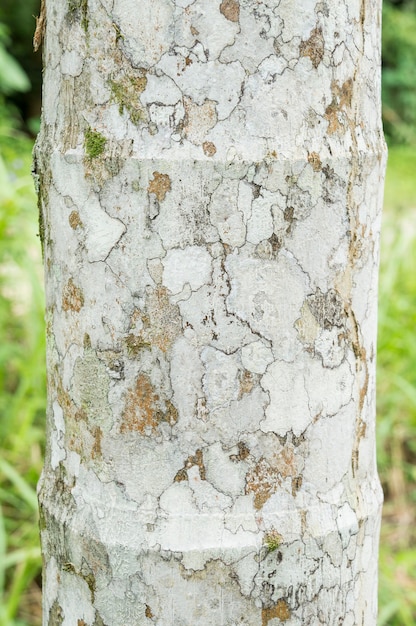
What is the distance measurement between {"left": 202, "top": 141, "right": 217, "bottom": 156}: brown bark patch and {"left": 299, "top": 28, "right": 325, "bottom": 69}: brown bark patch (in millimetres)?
143

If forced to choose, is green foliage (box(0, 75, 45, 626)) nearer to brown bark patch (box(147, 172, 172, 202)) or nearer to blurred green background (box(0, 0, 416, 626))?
blurred green background (box(0, 0, 416, 626))

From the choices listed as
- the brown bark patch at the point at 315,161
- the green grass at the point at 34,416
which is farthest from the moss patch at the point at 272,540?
the green grass at the point at 34,416

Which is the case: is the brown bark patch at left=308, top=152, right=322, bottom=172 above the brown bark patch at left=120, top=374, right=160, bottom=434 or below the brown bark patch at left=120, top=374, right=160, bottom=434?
above

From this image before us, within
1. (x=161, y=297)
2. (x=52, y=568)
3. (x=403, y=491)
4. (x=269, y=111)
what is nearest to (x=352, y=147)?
(x=269, y=111)

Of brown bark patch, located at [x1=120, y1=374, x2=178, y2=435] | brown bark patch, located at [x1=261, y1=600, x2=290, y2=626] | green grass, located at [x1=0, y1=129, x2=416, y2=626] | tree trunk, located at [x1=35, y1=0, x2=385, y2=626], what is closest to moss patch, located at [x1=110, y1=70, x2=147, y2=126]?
tree trunk, located at [x1=35, y1=0, x2=385, y2=626]

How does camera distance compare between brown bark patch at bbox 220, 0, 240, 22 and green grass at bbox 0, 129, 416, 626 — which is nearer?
brown bark patch at bbox 220, 0, 240, 22

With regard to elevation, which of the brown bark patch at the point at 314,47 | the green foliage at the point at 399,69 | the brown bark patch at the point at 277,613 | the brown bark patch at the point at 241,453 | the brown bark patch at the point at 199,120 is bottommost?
the brown bark patch at the point at 277,613

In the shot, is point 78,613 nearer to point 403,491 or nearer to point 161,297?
point 161,297

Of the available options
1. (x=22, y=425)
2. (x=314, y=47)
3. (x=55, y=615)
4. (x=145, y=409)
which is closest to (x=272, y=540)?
(x=145, y=409)

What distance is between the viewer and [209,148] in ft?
2.68

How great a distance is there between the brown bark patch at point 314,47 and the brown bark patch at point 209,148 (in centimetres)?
14

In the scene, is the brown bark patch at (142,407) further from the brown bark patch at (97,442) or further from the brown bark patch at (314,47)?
the brown bark patch at (314,47)

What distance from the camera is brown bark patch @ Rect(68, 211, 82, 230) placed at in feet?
2.87

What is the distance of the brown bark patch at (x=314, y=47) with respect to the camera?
84 centimetres
